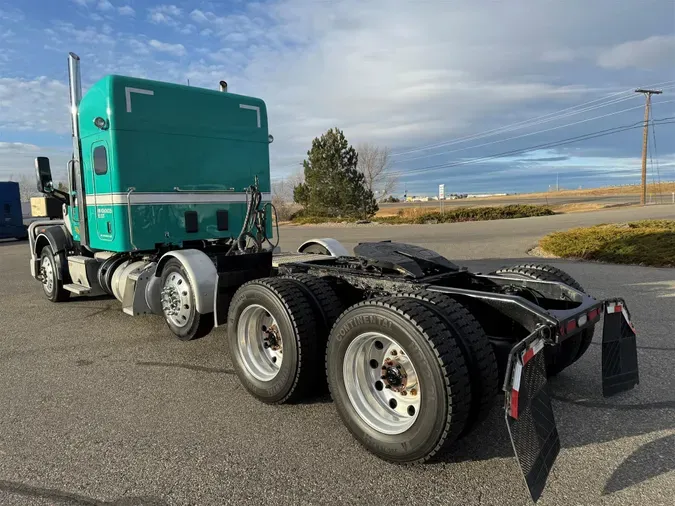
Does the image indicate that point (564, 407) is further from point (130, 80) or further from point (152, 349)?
point (130, 80)

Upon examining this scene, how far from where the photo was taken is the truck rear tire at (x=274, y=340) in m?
3.71

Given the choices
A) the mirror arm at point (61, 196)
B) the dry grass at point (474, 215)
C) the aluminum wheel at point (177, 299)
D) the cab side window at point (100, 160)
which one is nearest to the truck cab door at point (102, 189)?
the cab side window at point (100, 160)

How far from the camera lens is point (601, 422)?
348cm

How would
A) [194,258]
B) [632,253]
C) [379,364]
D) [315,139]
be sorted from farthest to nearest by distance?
[315,139] → [632,253] → [194,258] → [379,364]

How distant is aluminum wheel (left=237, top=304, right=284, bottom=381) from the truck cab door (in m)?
3.06

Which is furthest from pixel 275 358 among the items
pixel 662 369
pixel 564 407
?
pixel 662 369

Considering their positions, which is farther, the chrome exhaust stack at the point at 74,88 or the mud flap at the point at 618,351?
the chrome exhaust stack at the point at 74,88

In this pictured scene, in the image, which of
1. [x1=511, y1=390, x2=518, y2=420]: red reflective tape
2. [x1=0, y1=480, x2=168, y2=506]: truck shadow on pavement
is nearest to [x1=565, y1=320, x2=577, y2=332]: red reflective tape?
[x1=511, y1=390, x2=518, y2=420]: red reflective tape

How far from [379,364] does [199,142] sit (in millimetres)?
4471

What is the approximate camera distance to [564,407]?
3.74 metres

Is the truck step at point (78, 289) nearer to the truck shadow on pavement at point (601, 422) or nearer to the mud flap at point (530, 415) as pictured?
the truck shadow on pavement at point (601, 422)

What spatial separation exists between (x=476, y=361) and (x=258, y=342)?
211cm

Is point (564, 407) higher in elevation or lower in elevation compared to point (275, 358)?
lower

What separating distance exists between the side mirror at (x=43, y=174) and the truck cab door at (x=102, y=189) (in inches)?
66.6
